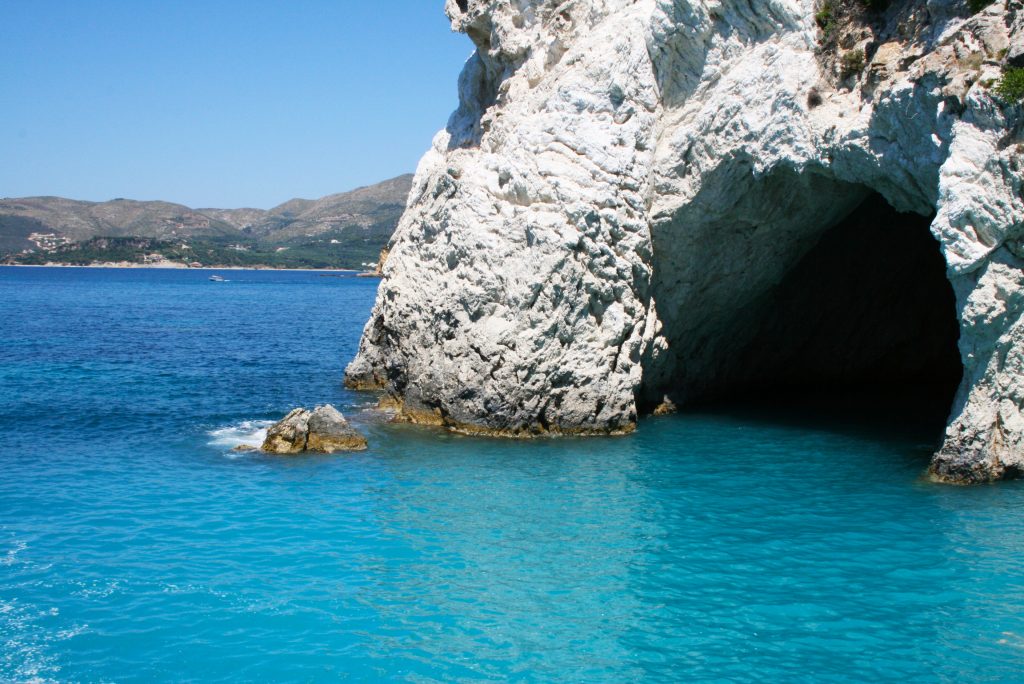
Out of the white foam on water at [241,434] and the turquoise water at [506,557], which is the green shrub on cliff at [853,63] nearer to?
the turquoise water at [506,557]

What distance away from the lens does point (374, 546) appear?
16.7 meters

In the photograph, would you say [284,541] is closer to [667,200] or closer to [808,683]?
[808,683]

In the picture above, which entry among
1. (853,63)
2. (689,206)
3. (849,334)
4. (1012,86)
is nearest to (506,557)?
(689,206)

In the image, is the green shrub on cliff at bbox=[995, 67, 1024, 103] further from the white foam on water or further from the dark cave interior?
the white foam on water

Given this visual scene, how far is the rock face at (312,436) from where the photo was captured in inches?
945

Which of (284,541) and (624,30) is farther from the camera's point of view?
(624,30)

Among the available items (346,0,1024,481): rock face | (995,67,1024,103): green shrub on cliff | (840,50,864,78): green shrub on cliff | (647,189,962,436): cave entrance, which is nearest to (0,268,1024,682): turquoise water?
(346,0,1024,481): rock face

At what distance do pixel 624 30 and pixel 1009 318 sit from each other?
13082mm

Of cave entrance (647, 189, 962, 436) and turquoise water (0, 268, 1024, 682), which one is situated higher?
cave entrance (647, 189, 962, 436)

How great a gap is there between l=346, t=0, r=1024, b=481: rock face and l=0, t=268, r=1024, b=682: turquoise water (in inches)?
80.1

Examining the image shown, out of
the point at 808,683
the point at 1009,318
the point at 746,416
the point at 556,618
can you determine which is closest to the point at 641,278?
the point at 746,416

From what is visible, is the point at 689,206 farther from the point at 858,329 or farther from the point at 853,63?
the point at 858,329

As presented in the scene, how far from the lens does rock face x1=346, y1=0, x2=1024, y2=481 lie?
63.0ft

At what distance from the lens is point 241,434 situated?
1041 inches
